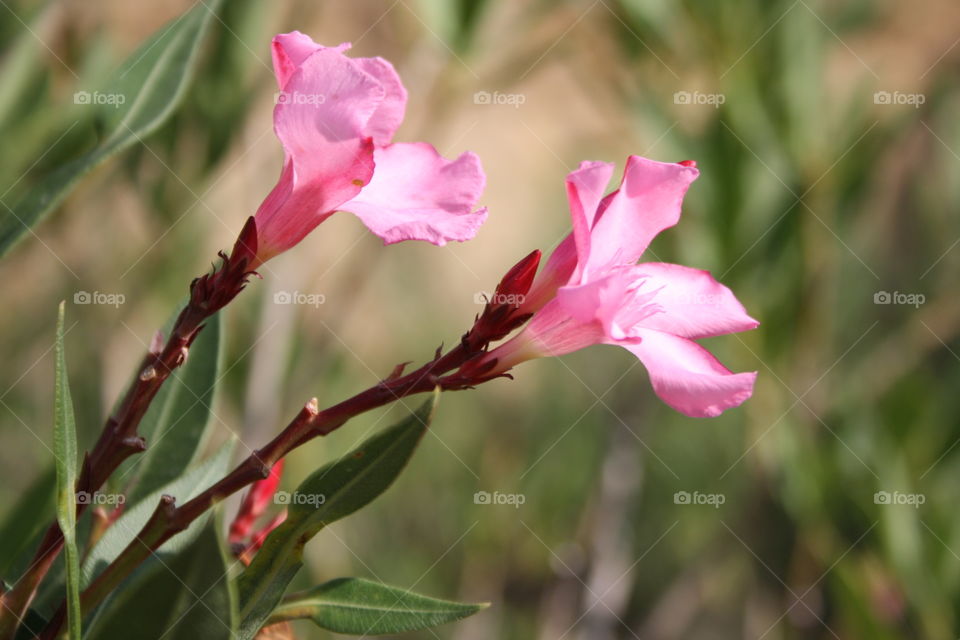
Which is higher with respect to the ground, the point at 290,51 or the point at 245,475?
the point at 290,51

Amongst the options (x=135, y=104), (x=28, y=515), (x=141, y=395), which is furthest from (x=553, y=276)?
(x=28, y=515)

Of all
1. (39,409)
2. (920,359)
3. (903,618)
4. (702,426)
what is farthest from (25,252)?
(920,359)

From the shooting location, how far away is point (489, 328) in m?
0.57

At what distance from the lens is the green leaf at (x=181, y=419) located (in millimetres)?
702

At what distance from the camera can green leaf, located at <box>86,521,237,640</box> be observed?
46 centimetres

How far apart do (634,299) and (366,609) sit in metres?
0.25

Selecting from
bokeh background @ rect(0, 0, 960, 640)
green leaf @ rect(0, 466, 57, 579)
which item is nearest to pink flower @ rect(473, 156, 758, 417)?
green leaf @ rect(0, 466, 57, 579)

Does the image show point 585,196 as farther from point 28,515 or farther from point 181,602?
point 28,515

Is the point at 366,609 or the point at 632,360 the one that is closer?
the point at 366,609

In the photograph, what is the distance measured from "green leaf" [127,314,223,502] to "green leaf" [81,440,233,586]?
0.01m

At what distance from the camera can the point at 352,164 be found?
0.54 metres

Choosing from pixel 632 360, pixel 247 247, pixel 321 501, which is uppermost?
pixel 247 247

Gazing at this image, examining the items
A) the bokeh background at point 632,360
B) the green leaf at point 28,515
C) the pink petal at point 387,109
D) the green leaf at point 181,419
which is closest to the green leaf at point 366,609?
the green leaf at point 181,419

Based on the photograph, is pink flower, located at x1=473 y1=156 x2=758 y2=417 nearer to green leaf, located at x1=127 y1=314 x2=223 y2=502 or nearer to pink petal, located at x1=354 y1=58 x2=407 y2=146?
pink petal, located at x1=354 y1=58 x2=407 y2=146
